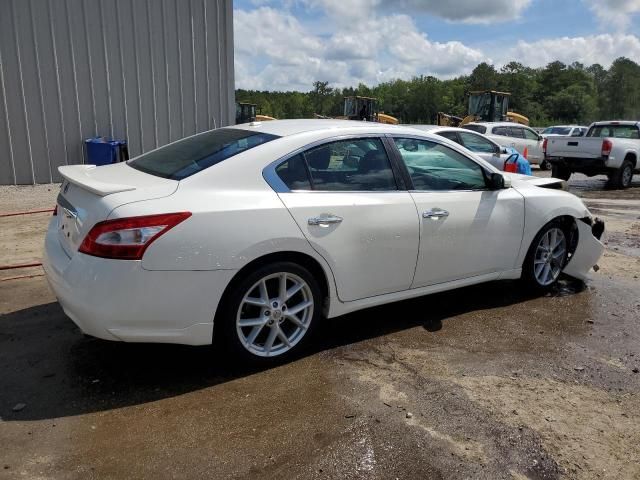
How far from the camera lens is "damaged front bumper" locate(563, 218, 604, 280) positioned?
17.3 ft

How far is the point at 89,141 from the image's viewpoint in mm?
11047

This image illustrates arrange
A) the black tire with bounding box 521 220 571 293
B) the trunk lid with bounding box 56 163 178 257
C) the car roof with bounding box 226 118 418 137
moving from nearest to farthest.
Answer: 1. the trunk lid with bounding box 56 163 178 257
2. the car roof with bounding box 226 118 418 137
3. the black tire with bounding box 521 220 571 293

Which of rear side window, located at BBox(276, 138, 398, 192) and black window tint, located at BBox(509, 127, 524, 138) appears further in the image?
black window tint, located at BBox(509, 127, 524, 138)

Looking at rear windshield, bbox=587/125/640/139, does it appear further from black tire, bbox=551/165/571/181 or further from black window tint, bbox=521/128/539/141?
black window tint, bbox=521/128/539/141

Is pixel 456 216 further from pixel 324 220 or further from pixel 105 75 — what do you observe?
pixel 105 75

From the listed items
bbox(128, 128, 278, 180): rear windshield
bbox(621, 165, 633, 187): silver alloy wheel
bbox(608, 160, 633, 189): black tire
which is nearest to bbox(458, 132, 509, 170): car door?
bbox(608, 160, 633, 189): black tire

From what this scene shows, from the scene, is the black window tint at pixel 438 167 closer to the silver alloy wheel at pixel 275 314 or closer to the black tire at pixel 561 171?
the silver alloy wheel at pixel 275 314

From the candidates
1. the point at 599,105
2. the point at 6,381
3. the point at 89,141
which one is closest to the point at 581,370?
the point at 6,381

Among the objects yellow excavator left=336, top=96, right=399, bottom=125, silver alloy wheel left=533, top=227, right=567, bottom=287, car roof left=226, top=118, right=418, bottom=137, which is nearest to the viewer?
car roof left=226, top=118, right=418, bottom=137

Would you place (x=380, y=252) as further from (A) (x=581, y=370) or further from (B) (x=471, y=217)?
(A) (x=581, y=370)

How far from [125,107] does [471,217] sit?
9.40 meters

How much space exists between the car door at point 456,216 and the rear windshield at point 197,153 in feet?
3.84

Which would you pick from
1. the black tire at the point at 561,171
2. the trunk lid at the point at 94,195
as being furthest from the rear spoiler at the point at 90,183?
the black tire at the point at 561,171

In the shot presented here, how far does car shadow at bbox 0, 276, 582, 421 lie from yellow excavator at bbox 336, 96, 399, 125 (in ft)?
83.0
